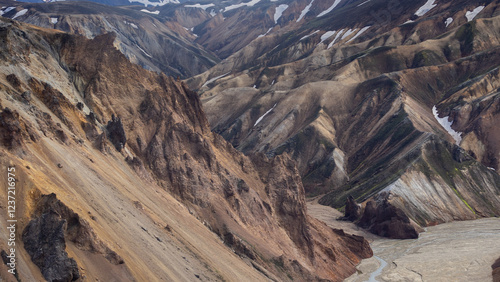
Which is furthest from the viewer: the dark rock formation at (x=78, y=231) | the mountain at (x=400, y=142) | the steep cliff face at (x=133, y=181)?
the mountain at (x=400, y=142)

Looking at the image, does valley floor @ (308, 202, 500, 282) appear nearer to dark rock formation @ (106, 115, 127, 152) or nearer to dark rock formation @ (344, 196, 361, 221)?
dark rock formation @ (344, 196, 361, 221)

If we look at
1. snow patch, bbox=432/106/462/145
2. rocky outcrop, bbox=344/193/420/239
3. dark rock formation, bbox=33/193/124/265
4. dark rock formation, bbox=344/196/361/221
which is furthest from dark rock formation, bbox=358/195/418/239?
dark rock formation, bbox=33/193/124/265

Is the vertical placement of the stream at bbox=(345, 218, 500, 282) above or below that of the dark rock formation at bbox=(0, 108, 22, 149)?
above

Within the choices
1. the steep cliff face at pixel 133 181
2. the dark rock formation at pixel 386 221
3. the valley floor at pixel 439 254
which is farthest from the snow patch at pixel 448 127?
the steep cliff face at pixel 133 181

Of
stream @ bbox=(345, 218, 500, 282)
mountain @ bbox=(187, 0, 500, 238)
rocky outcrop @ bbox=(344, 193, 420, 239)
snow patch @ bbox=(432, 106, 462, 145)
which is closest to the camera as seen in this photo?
stream @ bbox=(345, 218, 500, 282)

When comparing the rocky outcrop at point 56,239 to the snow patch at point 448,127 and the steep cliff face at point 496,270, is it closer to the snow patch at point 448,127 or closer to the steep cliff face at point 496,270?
the steep cliff face at point 496,270

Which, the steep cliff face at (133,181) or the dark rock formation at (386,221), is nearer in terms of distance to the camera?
the steep cliff face at (133,181)

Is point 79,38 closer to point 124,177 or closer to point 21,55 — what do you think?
point 21,55

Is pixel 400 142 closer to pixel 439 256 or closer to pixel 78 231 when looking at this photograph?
pixel 439 256
